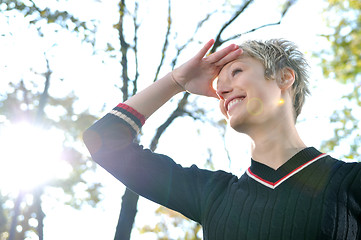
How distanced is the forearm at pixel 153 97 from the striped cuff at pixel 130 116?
34 mm

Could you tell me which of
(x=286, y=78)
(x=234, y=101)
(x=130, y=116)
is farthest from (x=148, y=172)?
(x=286, y=78)

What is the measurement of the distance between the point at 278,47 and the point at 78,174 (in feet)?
47.5

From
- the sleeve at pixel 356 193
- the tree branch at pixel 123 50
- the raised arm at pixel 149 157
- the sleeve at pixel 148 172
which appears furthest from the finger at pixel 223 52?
the tree branch at pixel 123 50

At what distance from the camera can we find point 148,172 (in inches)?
95.6

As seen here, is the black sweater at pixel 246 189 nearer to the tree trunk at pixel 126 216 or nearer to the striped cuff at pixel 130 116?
the striped cuff at pixel 130 116

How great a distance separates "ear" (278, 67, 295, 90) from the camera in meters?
2.43

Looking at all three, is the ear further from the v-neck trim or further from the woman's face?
the v-neck trim

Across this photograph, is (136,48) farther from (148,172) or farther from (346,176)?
(346,176)

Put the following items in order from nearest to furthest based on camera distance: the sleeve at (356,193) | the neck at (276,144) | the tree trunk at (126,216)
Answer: the sleeve at (356,193)
the neck at (276,144)
the tree trunk at (126,216)

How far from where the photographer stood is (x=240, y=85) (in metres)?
2.33

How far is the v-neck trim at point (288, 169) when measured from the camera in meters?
2.18

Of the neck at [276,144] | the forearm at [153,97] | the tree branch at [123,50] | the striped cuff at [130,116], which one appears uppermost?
the tree branch at [123,50]

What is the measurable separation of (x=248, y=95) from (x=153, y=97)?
73 centimetres

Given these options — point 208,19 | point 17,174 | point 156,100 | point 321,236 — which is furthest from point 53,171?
point 321,236
